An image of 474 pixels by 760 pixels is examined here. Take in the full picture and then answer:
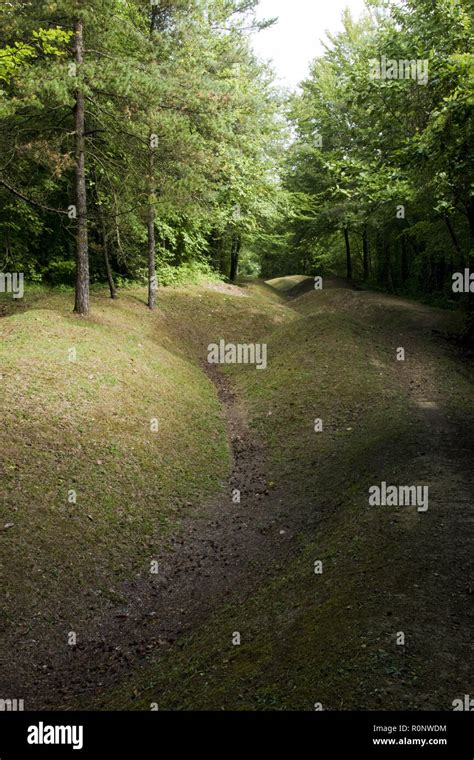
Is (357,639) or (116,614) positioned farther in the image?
(116,614)

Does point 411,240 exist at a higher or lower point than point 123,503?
higher

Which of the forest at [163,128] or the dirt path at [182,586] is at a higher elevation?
the forest at [163,128]

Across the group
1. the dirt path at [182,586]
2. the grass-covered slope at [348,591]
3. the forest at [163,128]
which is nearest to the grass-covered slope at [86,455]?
the dirt path at [182,586]

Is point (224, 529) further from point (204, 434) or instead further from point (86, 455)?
point (204, 434)

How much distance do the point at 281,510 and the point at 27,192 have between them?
12826 millimetres

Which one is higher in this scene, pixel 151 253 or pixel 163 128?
pixel 163 128

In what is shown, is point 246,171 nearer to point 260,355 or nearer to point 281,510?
point 260,355

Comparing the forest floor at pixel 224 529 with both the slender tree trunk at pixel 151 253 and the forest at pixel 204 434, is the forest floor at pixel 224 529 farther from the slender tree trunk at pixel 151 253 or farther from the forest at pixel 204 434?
the slender tree trunk at pixel 151 253

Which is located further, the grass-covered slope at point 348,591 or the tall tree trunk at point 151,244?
the tall tree trunk at point 151,244

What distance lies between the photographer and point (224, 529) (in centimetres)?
981

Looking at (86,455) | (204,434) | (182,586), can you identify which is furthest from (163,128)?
(182,586)

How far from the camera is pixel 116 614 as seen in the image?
291 inches

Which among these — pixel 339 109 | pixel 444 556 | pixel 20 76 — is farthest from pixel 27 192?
pixel 339 109

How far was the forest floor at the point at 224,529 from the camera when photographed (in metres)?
5.24
